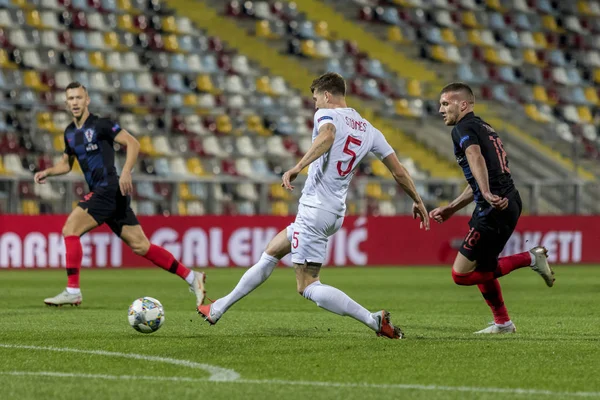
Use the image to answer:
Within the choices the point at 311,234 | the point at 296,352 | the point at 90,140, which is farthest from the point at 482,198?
the point at 90,140

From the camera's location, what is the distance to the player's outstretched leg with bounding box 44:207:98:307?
1164 cm

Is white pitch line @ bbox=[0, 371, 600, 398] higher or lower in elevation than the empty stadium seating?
lower

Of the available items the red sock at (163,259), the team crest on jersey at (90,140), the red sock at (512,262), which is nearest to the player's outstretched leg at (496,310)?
the red sock at (512,262)

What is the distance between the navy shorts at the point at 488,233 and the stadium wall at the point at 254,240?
1146 centimetres

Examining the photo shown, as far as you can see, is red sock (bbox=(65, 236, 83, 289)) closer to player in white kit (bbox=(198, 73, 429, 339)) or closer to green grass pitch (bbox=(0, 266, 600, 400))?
green grass pitch (bbox=(0, 266, 600, 400))

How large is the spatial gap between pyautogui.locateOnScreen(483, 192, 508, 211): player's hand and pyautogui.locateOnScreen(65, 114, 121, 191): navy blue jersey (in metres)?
4.52

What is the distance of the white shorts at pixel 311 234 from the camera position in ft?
27.4

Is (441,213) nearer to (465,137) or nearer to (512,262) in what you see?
(512,262)

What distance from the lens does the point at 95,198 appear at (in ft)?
A: 38.5

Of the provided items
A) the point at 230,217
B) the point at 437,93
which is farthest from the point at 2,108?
the point at 437,93

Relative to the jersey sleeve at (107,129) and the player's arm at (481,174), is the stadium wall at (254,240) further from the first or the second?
the player's arm at (481,174)

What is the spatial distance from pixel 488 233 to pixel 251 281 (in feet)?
6.00

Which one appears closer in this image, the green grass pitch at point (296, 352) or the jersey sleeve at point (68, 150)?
the green grass pitch at point (296, 352)

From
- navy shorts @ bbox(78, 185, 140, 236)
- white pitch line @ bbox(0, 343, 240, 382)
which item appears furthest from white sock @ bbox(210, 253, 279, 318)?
navy shorts @ bbox(78, 185, 140, 236)
